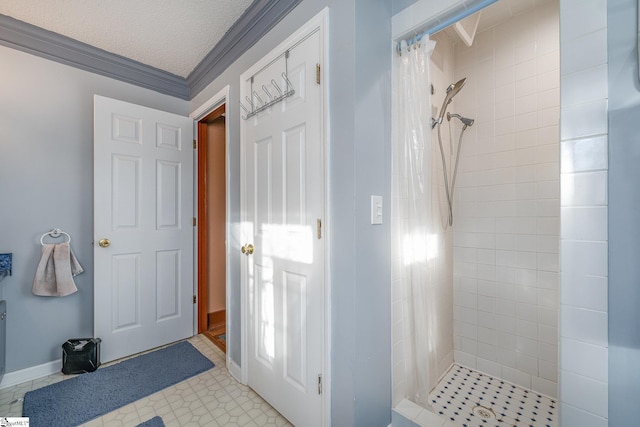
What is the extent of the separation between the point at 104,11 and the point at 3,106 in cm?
94

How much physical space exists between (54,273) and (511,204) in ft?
10.6

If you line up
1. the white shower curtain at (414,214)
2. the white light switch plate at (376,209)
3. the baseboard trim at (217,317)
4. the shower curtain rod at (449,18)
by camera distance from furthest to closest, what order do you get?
the baseboard trim at (217,317)
the white shower curtain at (414,214)
the white light switch plate at (376,209)
the shower curtain rod at (449,18)

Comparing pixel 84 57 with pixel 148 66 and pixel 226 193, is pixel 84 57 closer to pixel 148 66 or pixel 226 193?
pixel 148 66

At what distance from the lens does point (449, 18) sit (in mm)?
1202

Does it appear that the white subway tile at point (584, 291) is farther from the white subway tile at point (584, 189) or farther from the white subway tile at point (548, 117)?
the white subway tile at point (548, 117)

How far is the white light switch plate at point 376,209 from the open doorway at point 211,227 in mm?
1844

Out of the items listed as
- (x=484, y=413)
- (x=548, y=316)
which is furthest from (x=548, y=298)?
(x=484, y=413)

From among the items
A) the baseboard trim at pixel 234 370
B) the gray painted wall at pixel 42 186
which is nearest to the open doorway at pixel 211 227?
the baseboard trim at pixel 234 370

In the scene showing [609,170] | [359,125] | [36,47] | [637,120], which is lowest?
[609,170]

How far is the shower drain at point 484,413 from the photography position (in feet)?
5.13

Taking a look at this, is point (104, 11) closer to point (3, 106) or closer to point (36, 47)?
point (36, 47)

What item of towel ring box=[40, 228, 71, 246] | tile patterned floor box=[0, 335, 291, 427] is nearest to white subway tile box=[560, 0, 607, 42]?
tile patterned floor box=[0, 335, 291, 427]

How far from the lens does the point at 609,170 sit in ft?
2.66

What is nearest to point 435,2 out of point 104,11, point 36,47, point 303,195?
point 303,195
